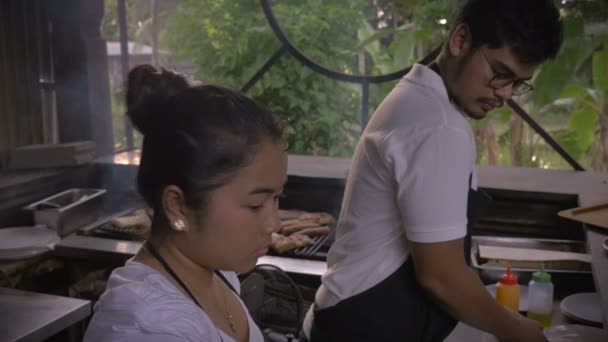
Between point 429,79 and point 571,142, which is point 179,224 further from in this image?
point 571,142

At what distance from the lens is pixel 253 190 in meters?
1.24

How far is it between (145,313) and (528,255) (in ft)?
6.34

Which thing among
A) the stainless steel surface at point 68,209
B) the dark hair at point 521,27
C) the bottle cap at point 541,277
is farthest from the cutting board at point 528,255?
the stainless steel surface at point 68,209

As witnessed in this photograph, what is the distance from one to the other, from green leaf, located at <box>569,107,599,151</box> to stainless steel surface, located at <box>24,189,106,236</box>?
131 inches

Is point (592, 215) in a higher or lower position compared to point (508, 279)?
higher

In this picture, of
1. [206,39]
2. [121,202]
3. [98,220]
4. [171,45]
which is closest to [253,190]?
[98,220]

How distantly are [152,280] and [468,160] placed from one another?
0.89 metres

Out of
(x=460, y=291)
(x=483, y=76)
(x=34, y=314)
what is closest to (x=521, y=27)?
(x=483, y=76)

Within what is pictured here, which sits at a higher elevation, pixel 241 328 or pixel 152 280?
pixel 152 280

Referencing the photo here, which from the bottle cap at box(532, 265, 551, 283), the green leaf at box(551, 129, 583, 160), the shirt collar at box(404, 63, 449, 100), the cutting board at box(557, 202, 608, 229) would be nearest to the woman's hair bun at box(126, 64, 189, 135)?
the shirt collar at box(404, 63, 449, 100)

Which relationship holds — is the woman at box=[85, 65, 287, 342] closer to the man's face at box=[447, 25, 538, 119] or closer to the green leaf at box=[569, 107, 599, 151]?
the man's face at box=[447, 25, 538, 119]

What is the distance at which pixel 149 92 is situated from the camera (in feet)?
4.27

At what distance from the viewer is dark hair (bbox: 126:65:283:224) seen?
3.97 ft

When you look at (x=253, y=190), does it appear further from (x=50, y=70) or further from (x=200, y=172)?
(x=50, y=70)
